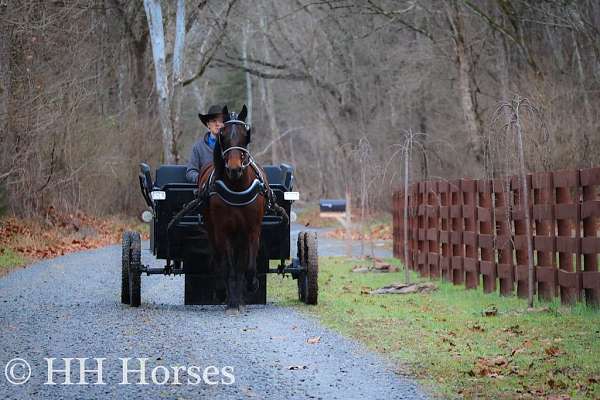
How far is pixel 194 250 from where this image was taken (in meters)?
14.9

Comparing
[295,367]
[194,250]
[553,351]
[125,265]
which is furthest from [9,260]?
[553,351]

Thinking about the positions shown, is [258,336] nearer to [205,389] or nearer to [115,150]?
[205,389]

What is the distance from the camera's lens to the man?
1517 centimetres

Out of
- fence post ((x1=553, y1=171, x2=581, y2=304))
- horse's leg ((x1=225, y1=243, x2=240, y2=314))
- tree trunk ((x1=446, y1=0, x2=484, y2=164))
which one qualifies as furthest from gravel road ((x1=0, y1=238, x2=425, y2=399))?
tree trunk ((x1=446, y1=0, x2=484, y2=164))

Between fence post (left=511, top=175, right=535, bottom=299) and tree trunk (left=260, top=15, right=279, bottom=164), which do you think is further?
tree trunk (left=260, top=15, right=279, bottom=164)

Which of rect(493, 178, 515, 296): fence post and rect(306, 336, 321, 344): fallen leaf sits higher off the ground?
rect(493, 178, 515, 296): fence post

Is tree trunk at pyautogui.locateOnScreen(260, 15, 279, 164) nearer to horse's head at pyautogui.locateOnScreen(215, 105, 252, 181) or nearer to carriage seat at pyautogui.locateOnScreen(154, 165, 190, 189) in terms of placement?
carriage seat at pyautogui.locateOnScreen(154, 165, 190, 189)

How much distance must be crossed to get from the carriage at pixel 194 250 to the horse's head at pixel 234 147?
104 cm

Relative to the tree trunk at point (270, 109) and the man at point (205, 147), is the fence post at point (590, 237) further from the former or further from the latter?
the tree trunk at point (270, 109)

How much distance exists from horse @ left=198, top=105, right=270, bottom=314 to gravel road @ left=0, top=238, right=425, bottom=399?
0.49 metres

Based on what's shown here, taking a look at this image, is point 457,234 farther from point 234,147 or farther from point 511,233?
point 234,147

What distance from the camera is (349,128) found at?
49906 mm

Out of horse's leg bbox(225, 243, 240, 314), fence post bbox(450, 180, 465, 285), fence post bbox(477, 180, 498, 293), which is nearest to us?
horse's leg bbox(225, 243, 240, 314)

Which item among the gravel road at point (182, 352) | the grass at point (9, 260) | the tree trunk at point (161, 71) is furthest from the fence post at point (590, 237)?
the tree trunk at point (161, 71)
